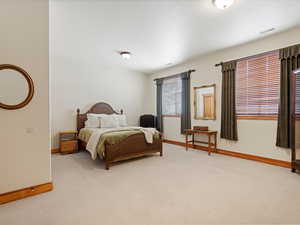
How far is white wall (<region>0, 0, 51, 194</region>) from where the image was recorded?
1962 mm

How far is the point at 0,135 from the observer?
6.32 feet

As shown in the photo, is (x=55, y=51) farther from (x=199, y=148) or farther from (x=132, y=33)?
(x=199, y=148)

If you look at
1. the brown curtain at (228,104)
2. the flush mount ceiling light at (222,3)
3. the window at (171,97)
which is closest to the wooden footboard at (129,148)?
the brown curtain at (228,104)

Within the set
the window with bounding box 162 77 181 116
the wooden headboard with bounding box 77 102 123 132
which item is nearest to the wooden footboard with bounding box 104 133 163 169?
the window with bounding box 162 77 181 116

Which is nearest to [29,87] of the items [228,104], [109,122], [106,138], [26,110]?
[26,110]

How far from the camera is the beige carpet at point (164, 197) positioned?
1643mm

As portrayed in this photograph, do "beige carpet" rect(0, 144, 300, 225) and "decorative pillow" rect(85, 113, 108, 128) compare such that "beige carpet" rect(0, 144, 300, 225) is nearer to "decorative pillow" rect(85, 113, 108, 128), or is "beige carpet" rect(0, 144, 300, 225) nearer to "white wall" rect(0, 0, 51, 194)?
"white wall" rect(0, 0, 51, 194)

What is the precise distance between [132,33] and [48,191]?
3.05 meters

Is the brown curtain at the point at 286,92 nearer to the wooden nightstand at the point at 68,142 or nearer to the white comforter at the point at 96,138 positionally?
the white comforter at the point at 96,138

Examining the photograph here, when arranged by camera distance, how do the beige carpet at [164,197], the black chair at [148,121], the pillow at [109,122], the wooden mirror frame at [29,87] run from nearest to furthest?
1. the beige carpet at [164,197]
2. the wooden mirror frame at [29,87]
3. the pillow at [109,122]
4. the black chair at [148,121]

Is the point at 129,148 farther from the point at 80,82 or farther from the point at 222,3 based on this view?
the point at 222,3

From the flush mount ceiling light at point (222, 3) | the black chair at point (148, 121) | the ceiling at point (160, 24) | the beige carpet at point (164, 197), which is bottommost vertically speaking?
the beige carpet at point (164, 197)

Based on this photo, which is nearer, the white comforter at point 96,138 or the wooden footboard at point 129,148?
the wooden footboard at point 129,148

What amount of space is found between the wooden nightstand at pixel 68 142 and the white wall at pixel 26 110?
7.18 ft
